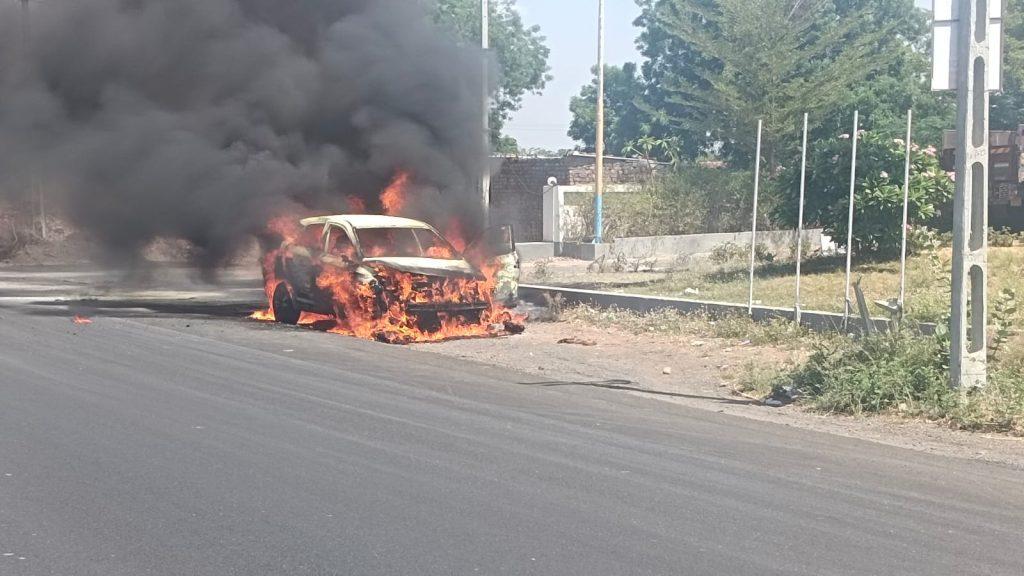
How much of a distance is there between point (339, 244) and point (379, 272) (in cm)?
127

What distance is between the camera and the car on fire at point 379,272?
48.5 feet

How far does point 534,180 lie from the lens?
35188 mm

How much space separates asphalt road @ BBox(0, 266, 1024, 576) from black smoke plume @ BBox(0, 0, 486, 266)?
8.42 meters

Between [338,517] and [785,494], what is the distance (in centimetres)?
264

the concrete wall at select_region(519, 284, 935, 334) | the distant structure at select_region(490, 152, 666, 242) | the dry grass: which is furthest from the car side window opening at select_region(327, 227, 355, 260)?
the distant structure at select_region(490, 152, 666, 242)

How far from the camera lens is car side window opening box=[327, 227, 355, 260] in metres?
15.5

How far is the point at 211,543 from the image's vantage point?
573 cm

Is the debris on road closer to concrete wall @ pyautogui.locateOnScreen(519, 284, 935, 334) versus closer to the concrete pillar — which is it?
concrete wall @ pyautogui.locateOnScreen(519, 284, 935, 334)

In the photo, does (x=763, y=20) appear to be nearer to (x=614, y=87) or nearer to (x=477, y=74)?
(x=477, y=74)

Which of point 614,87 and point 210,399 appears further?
point 614,87

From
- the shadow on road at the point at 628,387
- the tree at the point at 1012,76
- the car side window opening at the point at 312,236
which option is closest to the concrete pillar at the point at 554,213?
the car side window opening at the point at 312,236

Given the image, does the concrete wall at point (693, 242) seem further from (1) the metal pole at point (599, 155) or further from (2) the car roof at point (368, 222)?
(2) the car roof at point (368, 222)

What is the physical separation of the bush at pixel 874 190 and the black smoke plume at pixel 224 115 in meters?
6.33

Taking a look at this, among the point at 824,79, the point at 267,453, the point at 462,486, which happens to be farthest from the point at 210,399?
the point at 824,79
